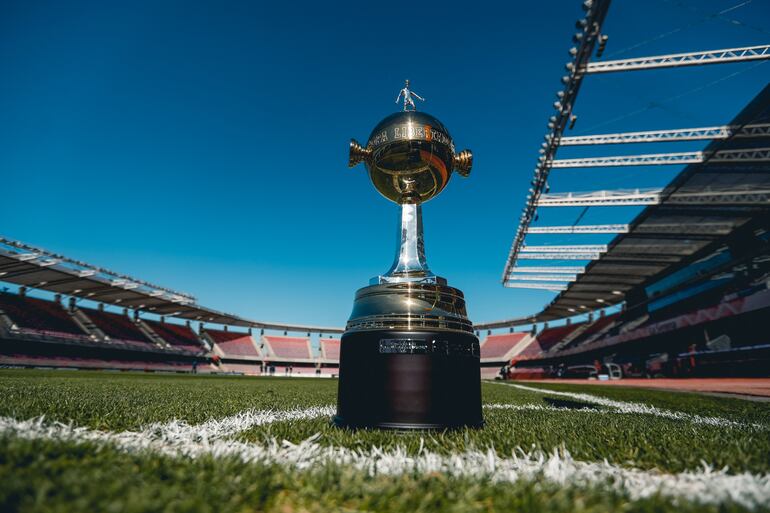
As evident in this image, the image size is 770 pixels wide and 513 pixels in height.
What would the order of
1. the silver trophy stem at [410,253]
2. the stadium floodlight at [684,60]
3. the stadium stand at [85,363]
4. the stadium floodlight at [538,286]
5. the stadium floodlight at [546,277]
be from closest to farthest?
the silver trophy stem at [410,253] < the stadium floodlight at [684,60] < the stadium stand at [85,363] < the stadium floodlight at [546,277] < the stadium floodlight at [538,286]

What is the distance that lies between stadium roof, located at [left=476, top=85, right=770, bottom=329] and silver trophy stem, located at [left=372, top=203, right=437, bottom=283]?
13.3 m

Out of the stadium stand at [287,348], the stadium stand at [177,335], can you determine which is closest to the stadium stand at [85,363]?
the stadium stand at [177,335]

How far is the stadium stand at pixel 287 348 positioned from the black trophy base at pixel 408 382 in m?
52.2

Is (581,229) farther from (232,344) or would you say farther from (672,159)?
(232,344)

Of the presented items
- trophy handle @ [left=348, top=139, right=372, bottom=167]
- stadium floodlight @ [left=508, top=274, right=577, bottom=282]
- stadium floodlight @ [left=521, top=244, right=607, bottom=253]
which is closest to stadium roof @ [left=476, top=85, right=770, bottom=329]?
stadium floodlight @ [left=521, top=244, right=607, bottom=253]

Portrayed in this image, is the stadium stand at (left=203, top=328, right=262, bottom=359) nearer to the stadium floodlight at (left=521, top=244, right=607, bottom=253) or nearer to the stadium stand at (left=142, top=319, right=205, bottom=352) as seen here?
the stadium stand at (left=142, top=319, right=205, bottom=352)

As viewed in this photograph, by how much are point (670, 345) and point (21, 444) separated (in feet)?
91.2

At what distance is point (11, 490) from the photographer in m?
0.71

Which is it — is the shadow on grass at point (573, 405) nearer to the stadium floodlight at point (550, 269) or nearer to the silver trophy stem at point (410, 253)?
the silver trophy stem at point (410, 253)

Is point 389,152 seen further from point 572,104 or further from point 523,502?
point 572,104

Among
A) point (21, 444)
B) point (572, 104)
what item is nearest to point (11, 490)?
point (21, 444)

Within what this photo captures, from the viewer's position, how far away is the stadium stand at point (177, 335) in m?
39.0

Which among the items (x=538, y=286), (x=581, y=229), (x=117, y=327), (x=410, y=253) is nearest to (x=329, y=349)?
(x=117, y=327)

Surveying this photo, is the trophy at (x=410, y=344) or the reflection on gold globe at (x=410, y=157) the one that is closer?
the trophy at (x=410, y=344)
